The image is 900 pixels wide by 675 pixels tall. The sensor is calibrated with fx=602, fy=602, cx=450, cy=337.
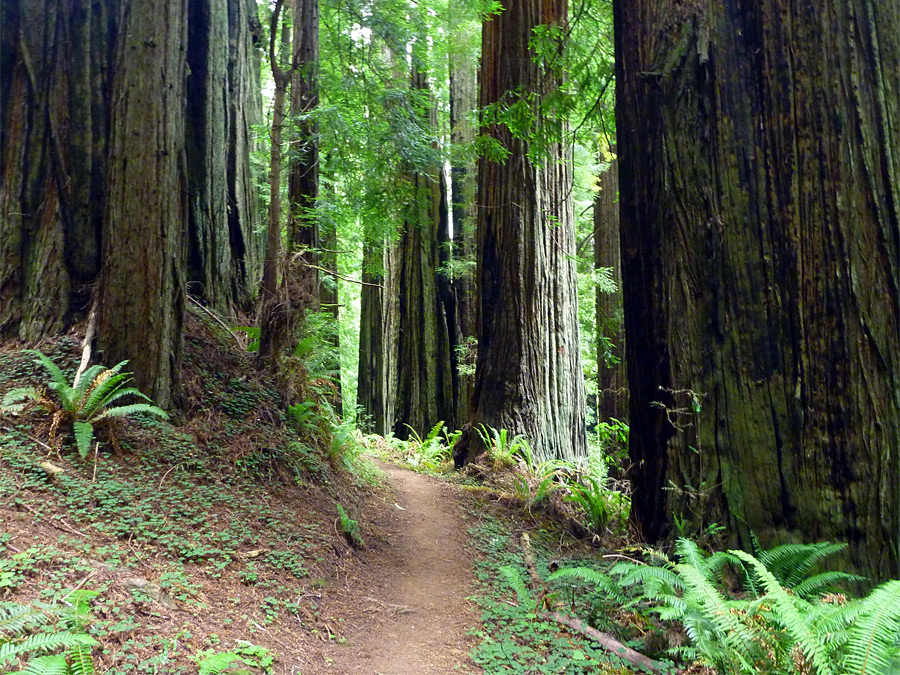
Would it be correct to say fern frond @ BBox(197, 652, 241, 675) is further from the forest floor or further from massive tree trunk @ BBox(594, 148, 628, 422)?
massive tree trunk @ BBox(594, 148, 628, 422)

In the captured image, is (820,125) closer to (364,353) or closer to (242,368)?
(242,368)

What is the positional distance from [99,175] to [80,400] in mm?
2426

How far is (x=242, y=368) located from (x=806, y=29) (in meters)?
5.44

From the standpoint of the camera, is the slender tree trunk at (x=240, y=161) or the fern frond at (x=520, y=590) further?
the slender tree trunk at (x=240, y=161)

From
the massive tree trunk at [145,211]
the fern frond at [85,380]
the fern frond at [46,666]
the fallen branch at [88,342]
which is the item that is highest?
the massive tree trunk at [145,211]

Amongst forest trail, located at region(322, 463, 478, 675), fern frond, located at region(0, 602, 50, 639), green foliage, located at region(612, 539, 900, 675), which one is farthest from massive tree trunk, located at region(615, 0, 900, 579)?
fern frond, located at region(0, 602, 50, 639)

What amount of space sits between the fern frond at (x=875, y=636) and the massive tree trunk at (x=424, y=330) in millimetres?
10470

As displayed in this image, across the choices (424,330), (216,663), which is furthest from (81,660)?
(424,330)

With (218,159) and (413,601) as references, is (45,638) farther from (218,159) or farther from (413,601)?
(218,159)

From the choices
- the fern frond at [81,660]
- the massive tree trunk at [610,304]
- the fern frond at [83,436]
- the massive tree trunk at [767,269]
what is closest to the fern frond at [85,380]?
the fern frond at [83,436]

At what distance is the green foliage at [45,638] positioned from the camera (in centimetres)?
216

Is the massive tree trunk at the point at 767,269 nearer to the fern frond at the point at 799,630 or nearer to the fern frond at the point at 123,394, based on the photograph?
the fern frond at the point at 799,630

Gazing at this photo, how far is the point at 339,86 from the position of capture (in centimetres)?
843

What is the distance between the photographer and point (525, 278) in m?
7.73
